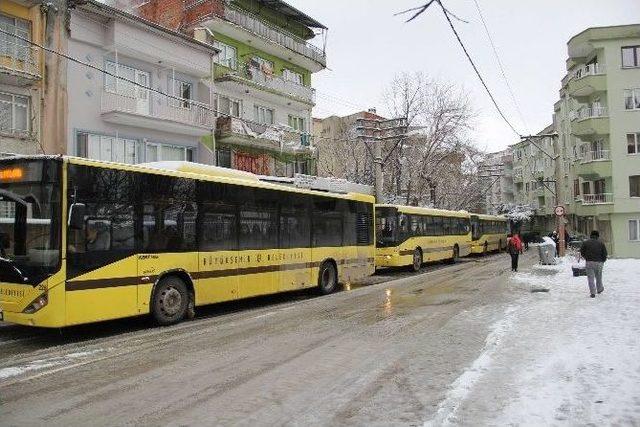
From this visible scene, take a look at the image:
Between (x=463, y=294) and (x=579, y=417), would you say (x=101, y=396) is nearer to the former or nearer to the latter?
(x=579, y=417)

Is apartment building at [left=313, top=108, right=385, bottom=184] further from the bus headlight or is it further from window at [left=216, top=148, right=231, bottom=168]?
the bus headlight

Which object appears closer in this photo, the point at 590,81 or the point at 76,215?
the point at 76,215

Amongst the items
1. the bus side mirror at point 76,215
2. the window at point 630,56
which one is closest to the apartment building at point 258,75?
the bus side mirror at point 76,215

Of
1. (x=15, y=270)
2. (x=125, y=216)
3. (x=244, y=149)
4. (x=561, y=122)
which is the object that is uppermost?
(x=561, y=122)

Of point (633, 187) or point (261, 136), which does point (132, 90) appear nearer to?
point (261, 136)

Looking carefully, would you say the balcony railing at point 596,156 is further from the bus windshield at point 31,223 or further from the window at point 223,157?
the bus windshield at point 31,223

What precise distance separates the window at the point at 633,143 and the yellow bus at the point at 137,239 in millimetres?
35084

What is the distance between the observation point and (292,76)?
35.2 m

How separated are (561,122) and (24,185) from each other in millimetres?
61768

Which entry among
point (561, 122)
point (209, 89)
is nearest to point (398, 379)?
point (209, 89)

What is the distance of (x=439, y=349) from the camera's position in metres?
8.41

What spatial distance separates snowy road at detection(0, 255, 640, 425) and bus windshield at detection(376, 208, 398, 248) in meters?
11.5

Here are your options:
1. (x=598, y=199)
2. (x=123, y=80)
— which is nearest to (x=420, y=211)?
(x=123, y=80)

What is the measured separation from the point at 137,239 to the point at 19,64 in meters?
13.2
